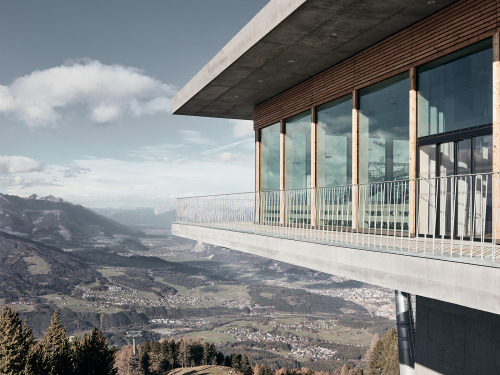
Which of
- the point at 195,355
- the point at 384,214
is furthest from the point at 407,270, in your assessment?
the point at 195,355

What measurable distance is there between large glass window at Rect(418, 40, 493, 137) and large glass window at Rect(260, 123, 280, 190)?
7629mm

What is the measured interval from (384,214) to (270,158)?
25.4ft

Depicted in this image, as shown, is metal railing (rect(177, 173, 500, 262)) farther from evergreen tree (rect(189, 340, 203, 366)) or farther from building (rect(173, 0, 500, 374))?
evergreen tree (rect(189, 340, 203, 366))

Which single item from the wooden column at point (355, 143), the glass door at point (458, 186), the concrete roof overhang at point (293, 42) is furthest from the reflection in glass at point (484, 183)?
the wooden column at point (355, 143)

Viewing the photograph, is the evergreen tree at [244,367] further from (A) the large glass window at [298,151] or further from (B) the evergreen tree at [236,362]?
(A) the large glass window at [298,151]

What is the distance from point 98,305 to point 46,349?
527 feet

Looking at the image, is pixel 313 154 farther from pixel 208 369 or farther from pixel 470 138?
pixel 208 369

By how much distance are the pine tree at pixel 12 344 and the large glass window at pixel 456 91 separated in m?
35.9

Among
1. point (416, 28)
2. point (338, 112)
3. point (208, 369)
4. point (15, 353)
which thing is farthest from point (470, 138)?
point (208, 369)

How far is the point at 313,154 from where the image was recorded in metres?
14.8

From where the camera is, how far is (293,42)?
1137 centimetres

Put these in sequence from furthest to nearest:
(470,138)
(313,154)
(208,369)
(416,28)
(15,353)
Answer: (208,369)
(15,353)
(313,154)
(416,28)
(470,138)

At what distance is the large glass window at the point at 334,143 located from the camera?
13.1 metres

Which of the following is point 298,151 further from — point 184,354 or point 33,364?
point 184,354
